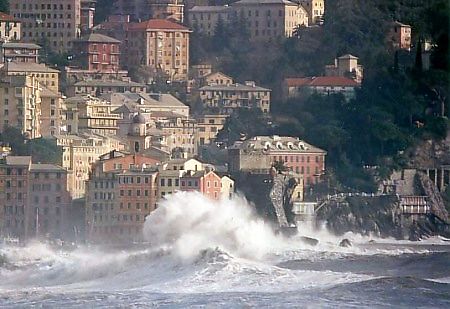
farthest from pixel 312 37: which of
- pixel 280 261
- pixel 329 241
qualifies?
pixel 280 261

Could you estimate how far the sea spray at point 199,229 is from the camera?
74062mm

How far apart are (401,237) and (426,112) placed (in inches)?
239

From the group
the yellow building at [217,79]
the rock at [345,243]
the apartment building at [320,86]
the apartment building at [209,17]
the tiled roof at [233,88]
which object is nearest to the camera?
the rock at [345,243]

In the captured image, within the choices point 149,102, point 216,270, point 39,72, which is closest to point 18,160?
point 39,72

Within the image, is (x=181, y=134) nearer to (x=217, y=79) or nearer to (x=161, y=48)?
(x=217, y=79)

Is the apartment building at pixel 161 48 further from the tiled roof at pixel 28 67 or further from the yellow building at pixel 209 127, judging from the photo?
the yellow building at pixel 209 127

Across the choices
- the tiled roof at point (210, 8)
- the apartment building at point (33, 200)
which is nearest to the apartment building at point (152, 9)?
the tiled roof at point (210, 8)

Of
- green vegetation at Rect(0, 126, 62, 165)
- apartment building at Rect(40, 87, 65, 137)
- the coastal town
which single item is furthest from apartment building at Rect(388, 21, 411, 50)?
green vegetation at Rect(0, 126, 62, 165)

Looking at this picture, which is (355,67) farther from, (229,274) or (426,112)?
(229,274)

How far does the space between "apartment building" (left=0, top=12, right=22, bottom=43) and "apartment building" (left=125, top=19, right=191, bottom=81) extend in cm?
433

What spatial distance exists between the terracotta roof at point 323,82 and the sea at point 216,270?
16.4 metres

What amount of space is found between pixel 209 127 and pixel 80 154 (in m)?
12.9

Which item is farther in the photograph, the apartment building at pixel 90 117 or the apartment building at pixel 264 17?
the apartment building at pixel 264 17

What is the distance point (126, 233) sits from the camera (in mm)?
82625
